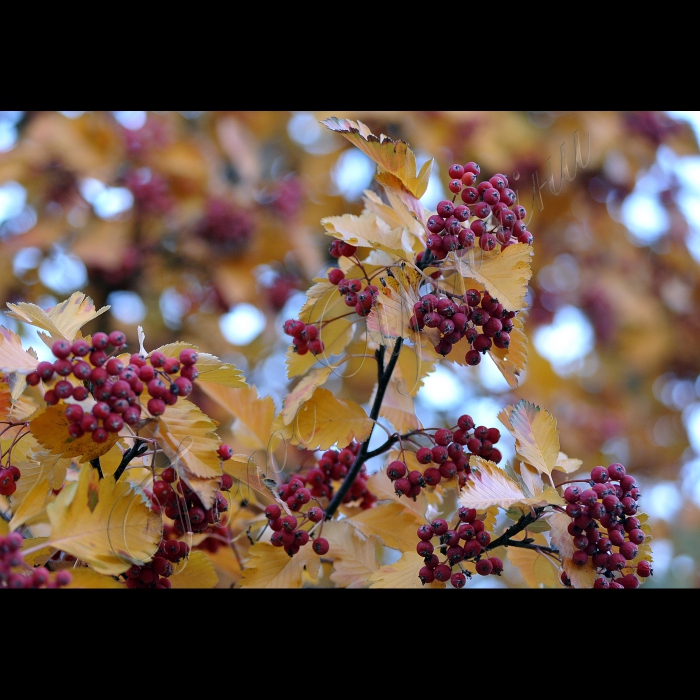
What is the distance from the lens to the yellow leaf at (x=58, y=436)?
3.27 ft

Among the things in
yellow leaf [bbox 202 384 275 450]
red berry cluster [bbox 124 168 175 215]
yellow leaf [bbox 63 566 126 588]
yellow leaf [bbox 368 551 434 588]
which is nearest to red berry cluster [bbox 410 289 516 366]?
yellow leaf [bbox 368 551 434 588]

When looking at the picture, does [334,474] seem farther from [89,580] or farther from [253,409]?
[89,580]

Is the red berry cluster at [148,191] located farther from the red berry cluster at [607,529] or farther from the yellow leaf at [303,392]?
the red berry cluster at [607,529]

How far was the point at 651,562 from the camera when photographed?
43.6 inches

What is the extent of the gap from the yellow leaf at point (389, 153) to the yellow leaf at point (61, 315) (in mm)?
479

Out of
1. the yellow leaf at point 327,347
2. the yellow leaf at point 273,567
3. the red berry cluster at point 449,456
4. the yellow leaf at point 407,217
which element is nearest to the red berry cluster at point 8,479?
the yellow leaf at point 273,567

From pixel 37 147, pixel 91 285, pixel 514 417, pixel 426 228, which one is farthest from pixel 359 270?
pixel 37 147

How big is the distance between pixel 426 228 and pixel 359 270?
15 cm

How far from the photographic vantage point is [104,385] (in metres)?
0.98

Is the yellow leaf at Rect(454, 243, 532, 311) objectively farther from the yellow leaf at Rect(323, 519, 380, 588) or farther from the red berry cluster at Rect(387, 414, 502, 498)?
the yellow leaf at Rect(323, 519, 380, 588)

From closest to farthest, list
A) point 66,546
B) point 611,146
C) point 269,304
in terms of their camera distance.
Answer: point 66,546, point 269,304, point 611,146

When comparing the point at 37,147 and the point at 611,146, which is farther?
the point at 611,146

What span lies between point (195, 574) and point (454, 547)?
42 cm
